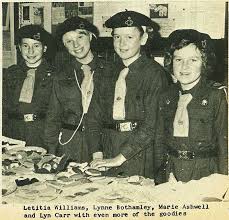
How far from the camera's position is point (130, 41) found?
118cm

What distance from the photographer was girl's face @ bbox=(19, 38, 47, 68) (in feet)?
4.00

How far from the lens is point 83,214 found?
1.18 metres

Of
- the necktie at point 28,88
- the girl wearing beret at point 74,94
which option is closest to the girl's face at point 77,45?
the girl wearing beret at point 74,94

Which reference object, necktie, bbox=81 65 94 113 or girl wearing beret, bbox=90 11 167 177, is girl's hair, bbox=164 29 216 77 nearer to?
girl wearing beret, bbox=90 11 167 177

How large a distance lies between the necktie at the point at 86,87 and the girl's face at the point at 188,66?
216 millimetres

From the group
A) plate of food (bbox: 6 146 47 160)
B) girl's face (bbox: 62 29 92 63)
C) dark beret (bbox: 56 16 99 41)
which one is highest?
dark beret (bbox: 56 16 99 41)

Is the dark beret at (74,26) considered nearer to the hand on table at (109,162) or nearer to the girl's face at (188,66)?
the girl's face at (188,66)

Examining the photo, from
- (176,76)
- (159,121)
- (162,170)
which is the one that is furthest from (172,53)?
(162,170)

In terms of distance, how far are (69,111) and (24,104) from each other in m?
0.13

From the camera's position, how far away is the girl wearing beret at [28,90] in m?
1.22

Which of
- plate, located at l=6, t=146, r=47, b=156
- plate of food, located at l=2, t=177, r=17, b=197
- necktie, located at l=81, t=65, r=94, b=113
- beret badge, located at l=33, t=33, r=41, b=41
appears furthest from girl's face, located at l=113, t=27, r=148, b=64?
plate of food, located at l=2, t=177, r=17, b=197

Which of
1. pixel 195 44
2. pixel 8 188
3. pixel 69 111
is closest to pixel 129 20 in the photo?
pixel 195 44

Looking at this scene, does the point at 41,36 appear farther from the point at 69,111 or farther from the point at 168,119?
the point at 168,119

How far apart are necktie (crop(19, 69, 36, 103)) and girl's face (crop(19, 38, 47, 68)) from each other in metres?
0.02
